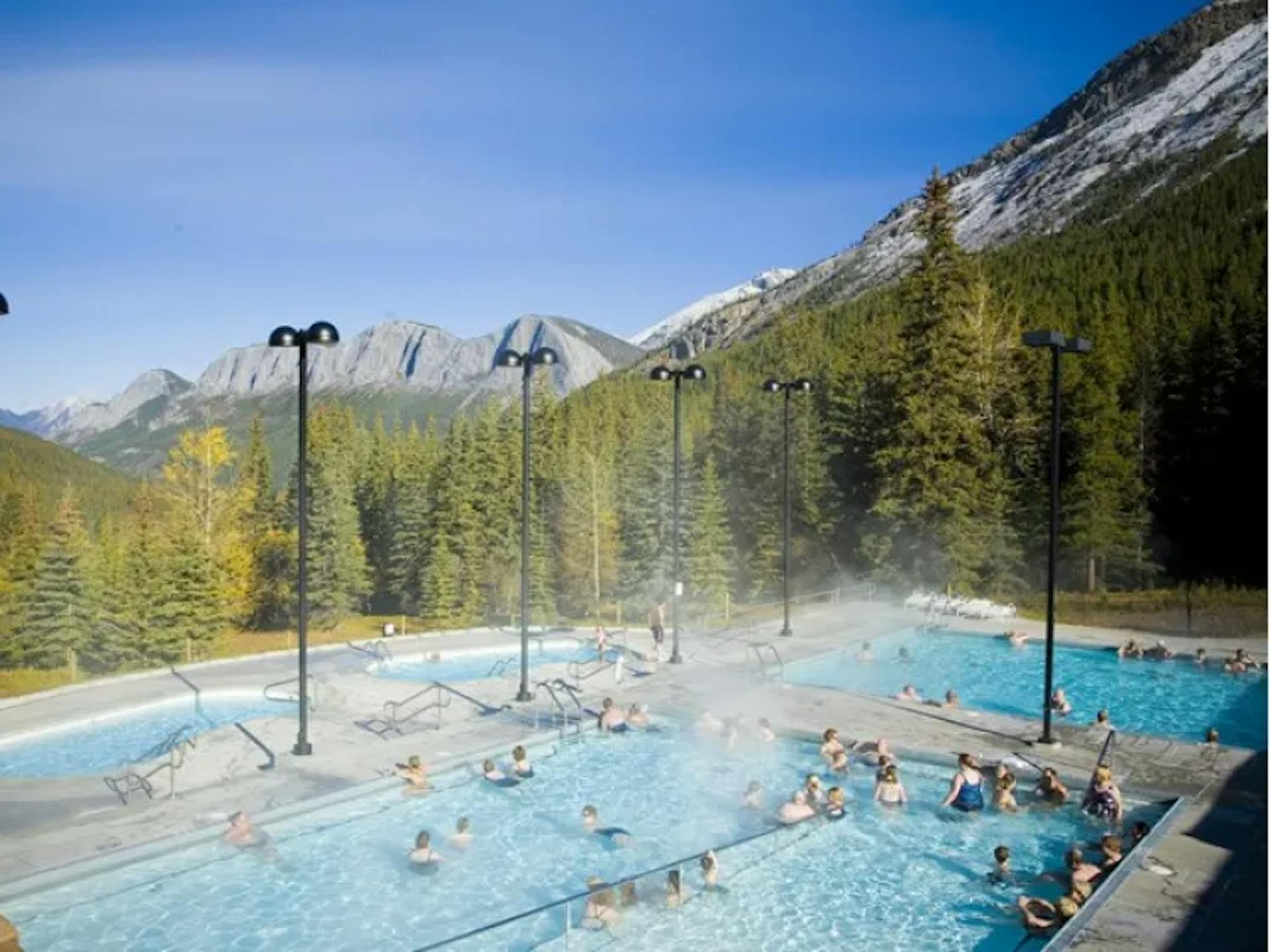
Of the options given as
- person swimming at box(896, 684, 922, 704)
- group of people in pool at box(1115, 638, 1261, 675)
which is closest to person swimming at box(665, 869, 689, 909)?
person swimming at box(896, 684, 922, 704)

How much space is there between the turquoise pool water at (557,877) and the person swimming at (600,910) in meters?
0.21

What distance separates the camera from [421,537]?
1834 inches

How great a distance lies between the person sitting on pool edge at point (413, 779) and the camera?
14.1m

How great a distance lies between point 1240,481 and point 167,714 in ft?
135

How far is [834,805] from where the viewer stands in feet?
45.3

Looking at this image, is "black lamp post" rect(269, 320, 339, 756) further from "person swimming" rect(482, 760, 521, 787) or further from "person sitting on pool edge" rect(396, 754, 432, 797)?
"person swimming" rect(482, 760, 521, 787)

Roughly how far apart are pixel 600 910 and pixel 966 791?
21.0 ft

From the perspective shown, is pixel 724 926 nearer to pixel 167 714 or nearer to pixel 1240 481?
pixel 167 714

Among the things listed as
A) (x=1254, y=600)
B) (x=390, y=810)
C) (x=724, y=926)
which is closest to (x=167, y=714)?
(x=390, y=810)

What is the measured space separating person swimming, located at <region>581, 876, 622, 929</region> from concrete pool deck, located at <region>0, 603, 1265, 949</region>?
15.0ft

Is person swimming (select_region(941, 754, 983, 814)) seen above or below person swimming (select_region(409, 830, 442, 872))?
above

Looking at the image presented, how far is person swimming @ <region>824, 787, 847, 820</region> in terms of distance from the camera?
13.8 m

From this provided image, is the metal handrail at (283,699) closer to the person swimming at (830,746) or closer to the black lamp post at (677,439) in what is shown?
the black lamp post at (677,439)

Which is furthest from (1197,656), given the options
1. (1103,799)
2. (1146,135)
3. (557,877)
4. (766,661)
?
(1146,135)
